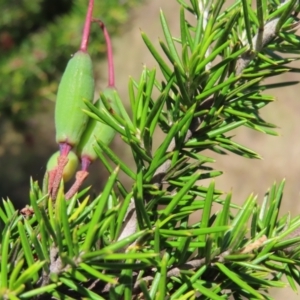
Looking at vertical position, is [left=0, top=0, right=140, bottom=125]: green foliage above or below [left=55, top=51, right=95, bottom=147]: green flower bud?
above

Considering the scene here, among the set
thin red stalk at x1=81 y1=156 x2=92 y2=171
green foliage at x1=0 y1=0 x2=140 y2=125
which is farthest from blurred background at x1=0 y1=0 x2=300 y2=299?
thin red stalk at x1=81 y1=156 x2=92 y2=171

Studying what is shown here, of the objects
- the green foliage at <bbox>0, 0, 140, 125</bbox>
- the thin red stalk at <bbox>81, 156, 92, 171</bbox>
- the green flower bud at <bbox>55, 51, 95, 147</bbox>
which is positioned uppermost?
the green foliage at <bbox>0, 0, 140, 125</bbox>

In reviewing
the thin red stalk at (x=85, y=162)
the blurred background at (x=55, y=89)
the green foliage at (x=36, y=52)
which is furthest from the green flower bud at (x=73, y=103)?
the green foliage at (x=36, y=52)

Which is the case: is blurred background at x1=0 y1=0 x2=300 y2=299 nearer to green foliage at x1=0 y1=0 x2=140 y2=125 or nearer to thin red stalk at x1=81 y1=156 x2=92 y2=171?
green foliage at x1=0 y1=0 x2=140 y2=125

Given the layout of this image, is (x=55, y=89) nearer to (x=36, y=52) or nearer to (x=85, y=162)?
(x=36, y=52)

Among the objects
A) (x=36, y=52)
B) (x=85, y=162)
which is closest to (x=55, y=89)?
(x=36, y=52)

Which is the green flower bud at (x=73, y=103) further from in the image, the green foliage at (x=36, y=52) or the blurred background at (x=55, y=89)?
the green foliage at (x=36, y=52)

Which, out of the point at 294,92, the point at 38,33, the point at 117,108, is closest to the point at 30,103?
the point at 38,33
